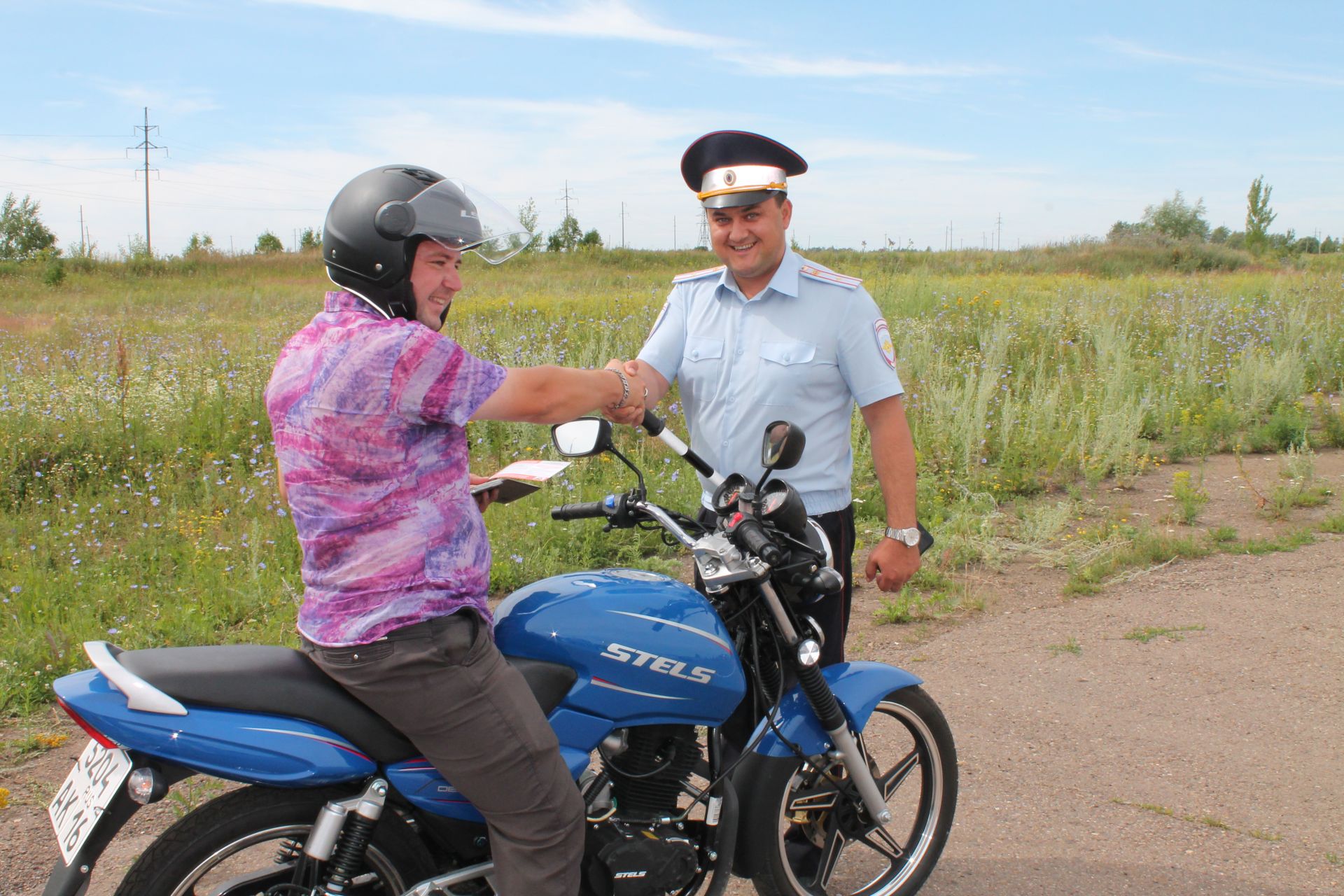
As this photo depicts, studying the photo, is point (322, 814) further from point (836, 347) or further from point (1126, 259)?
point (1126, 259)

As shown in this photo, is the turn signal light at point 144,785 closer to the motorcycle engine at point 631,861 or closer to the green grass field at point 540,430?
the motorcycle engine at point 631,861

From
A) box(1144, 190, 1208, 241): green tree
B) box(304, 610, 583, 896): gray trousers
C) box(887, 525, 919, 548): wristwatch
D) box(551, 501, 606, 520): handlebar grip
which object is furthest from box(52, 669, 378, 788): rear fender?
box(1144, 190, 1208, 241): green tree

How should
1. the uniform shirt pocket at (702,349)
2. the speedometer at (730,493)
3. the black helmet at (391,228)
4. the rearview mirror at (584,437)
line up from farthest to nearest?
1. the uniform shirt pocket at (702,349)
2. the speedometer at (730,493)
3. the rearview mirror at (584,437)
4. the black helmet at (391,228)

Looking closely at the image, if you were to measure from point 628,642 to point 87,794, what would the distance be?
3.59ft

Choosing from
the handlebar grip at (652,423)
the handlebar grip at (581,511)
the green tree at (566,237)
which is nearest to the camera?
the handlebar grip at (652,423)

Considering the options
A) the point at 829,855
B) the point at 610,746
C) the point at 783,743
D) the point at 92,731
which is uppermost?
the point at 92,731

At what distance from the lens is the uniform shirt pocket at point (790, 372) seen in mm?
3047

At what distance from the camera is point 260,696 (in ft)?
6.66

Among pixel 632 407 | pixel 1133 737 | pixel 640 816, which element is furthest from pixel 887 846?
pixel 632 407

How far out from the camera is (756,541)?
240cm

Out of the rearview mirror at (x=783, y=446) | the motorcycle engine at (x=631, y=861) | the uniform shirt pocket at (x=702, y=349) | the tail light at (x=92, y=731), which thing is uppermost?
the uniform shirt pocket at (x=702, y=349)

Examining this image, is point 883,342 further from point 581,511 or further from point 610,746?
point 610,746

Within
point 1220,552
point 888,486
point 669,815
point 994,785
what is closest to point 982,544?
point 1220,552

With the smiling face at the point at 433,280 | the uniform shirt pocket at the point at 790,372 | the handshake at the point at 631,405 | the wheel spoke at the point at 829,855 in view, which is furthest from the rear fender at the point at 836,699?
the smiling face at the point at 433,280
